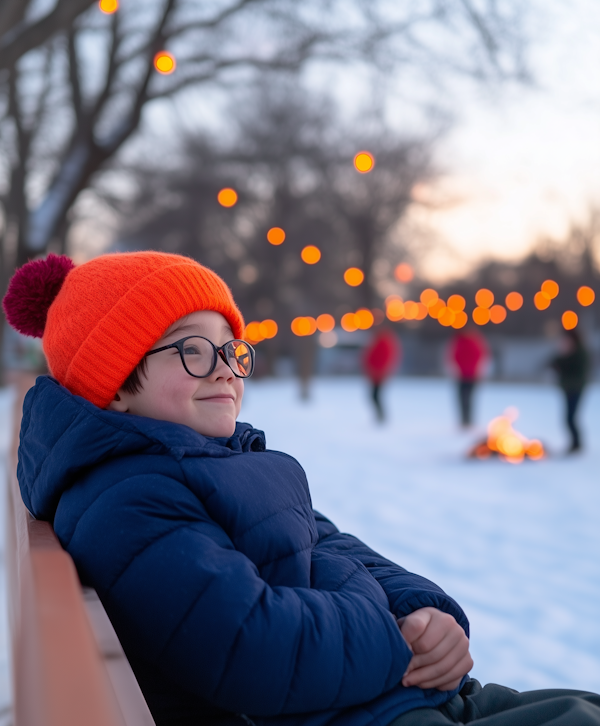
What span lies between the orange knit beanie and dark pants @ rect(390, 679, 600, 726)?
87 centimetres

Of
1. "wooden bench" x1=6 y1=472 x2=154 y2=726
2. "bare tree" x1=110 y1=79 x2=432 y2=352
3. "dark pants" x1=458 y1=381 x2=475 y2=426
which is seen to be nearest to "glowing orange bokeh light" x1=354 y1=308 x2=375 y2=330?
"bare tree" x1=110 y1=79 x2=432 y2=352

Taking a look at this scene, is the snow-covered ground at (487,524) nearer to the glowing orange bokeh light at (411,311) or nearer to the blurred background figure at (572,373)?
the blurred background figure at (572,373)

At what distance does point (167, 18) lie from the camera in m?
8.98

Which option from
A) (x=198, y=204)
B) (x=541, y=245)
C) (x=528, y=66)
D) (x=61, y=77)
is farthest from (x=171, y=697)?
(x=541, y=245)

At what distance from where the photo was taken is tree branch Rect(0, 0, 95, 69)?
620 centimetres

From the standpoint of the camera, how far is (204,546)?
1.15 metres

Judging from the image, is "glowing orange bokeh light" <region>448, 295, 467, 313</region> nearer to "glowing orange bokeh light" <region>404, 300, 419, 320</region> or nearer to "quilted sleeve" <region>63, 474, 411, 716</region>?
"glowing orange bokeh light" <region>404, 300, 419, 320</region>

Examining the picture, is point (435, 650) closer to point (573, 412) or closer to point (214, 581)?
point (214, 581)

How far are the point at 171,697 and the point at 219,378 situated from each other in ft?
2.04

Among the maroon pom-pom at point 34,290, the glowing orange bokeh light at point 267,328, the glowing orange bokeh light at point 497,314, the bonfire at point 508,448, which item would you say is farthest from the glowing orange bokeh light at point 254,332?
the maroon pom-pom at point 34,290

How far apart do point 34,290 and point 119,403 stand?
37cm

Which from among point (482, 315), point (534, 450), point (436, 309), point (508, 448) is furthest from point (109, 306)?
point (482, 315)

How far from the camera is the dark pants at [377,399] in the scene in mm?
13086

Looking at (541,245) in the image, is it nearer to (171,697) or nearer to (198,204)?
(198,204)
